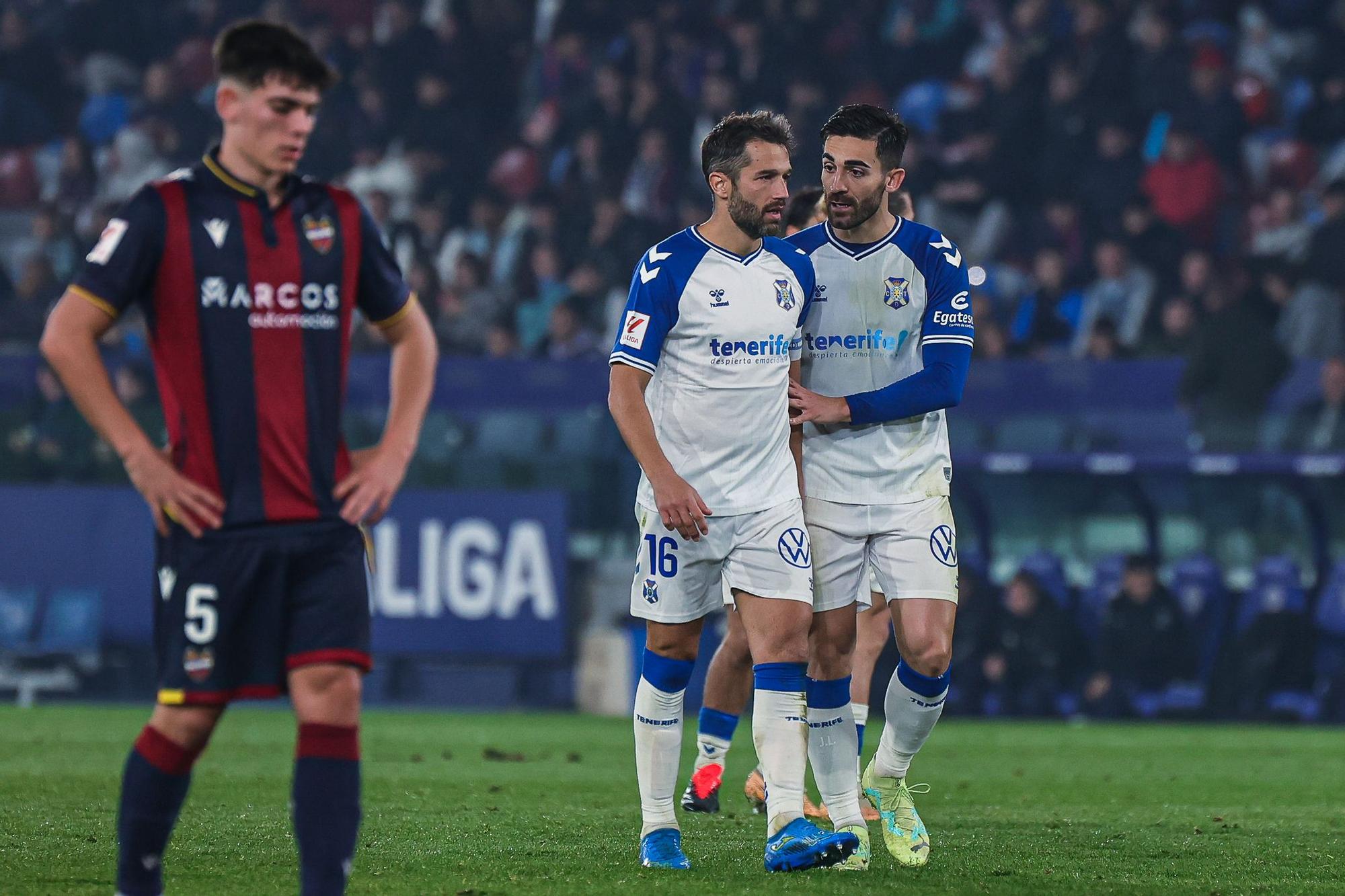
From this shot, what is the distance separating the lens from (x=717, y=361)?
5.58 meters

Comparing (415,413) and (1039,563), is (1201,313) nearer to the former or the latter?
(1039,563)

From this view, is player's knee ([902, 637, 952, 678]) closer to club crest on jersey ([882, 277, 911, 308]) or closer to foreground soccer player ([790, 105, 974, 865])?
foreground soccer player ([790, 105, 974, 865])

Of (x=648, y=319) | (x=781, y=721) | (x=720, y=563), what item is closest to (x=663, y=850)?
(x=781, y=721)

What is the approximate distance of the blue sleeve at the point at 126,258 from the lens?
3.95 meters

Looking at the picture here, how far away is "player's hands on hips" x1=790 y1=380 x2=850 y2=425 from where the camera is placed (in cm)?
584

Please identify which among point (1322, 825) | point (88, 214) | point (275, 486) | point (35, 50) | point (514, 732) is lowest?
point (514, 732)

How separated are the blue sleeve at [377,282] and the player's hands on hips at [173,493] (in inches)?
22.6

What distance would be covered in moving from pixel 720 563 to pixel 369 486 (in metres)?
1.72

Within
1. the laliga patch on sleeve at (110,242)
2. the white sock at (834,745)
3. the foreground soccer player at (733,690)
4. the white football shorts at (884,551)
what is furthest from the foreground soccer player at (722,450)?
the laliga patch on sleeve at (110,242)

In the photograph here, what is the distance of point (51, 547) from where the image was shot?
14.1m

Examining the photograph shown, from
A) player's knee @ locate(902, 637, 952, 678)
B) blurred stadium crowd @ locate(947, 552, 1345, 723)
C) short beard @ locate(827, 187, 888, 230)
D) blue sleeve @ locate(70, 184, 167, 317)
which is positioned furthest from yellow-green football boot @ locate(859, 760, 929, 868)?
blurred stadium crowd @ locate(947, 552, 1345, 723)

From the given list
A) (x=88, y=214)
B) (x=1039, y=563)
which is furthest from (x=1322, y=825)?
(x=88, y=214)

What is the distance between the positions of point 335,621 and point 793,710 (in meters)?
1.86

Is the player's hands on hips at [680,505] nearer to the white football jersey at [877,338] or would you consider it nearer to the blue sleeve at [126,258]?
the white football jersey at [877,338]
